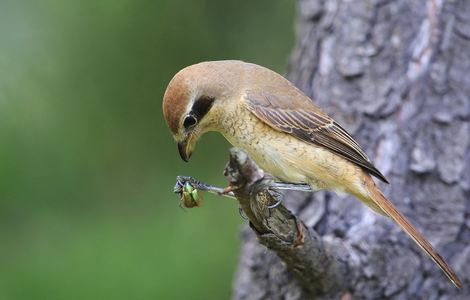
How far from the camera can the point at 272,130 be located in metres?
5.11

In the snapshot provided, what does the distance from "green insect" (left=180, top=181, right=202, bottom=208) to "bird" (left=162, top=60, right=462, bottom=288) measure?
611mm

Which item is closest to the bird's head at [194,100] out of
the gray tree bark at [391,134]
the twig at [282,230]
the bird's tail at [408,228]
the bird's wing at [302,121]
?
the bird's wing at [302,121]

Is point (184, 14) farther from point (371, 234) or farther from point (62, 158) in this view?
point (371, 234)

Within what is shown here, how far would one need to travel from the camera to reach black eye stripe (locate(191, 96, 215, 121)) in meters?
5.09

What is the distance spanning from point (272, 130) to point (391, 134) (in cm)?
100

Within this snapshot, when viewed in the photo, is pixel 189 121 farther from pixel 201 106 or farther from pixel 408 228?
pixel 408 228

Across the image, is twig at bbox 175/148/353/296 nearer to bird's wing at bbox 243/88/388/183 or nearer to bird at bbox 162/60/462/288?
bird at bbox 162/60/462/288

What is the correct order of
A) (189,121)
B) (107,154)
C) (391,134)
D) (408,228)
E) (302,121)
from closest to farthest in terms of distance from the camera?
1. (408,228)
2. (189,121)
3. (302,121)
4. (391,134)
5. (107,154)

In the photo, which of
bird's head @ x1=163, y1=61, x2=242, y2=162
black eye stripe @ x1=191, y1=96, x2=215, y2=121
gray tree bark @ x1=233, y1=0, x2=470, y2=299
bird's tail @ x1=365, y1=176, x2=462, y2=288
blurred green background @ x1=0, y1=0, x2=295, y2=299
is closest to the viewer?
bird's tail @ x1=365, y1=176, x2=462, y2=288

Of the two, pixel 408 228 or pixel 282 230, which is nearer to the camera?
pixel 282 230

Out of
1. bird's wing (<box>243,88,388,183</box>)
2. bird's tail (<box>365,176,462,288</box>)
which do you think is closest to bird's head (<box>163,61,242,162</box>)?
bird's wing (<box>243,88,388,183</box>)

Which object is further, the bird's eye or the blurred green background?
the blurred green background

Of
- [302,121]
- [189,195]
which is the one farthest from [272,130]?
[189,195]

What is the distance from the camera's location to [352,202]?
18.6 ft
